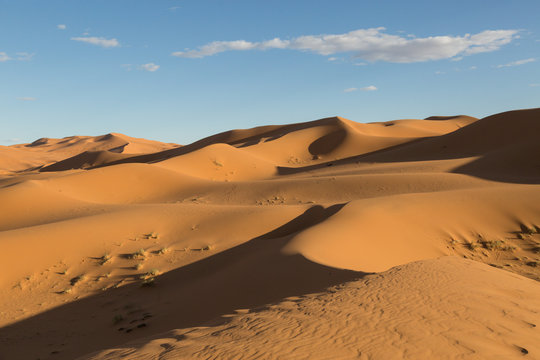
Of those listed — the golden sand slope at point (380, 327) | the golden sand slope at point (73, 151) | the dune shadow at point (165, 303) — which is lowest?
the dune shadow at point (165, 303)

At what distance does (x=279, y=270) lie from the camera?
31.0 ft

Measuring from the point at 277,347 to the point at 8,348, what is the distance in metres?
6.40

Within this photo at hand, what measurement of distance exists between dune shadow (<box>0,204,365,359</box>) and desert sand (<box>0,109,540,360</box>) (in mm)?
42

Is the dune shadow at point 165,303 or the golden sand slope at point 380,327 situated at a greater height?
the golden sand slope at point 380,327

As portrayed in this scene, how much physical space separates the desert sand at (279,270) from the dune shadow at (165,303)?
0.04m

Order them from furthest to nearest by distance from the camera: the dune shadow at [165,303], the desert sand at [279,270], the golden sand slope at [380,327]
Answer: the dune shadow at [165,303] < the desert sand at [279,270] < the golden sand slope at [380,327]

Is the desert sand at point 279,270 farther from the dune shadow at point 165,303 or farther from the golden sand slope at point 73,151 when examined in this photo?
the golden sand slope at point 73,151

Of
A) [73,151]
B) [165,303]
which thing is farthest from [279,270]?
[73,151]

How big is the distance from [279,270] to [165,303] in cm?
272

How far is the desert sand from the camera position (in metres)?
5.11

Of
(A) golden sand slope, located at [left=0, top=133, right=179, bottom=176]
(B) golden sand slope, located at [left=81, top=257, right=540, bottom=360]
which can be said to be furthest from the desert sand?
(A) golden sand slope, located at [left=0, top=133, right=179, bottom=176]

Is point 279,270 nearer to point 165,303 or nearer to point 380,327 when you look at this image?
point 165,303

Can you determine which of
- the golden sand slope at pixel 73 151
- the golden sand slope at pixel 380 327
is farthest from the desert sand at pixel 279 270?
the golden sand slope at pixel 73 151

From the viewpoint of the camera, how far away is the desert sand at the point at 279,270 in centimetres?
511
